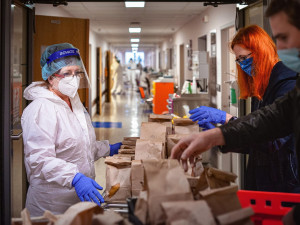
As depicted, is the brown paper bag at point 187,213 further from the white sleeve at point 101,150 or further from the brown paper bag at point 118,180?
the white sleeve at point 101,150

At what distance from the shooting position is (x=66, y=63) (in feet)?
8.61

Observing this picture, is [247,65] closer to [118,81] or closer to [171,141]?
[171,141]

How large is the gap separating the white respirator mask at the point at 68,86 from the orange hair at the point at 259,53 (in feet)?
3.43

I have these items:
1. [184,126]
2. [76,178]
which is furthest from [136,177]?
[184,126]

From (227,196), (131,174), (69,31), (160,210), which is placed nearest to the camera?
(160,210)

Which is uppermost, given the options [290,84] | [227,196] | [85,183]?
[290,84]

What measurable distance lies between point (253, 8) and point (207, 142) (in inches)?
82.9

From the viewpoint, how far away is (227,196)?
49.9 inches

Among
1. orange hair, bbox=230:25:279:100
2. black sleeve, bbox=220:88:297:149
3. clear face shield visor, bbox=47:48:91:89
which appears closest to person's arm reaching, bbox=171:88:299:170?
→ black sleeve, bbox=220:88:297:149

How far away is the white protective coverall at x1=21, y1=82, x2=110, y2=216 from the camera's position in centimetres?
222

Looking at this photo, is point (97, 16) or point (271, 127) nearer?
point (271, 127)

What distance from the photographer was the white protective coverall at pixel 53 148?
7.30ft

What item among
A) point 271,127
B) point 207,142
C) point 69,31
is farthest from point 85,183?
point 69,31

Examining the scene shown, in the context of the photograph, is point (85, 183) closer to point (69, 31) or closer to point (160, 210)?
point (160, 210)
